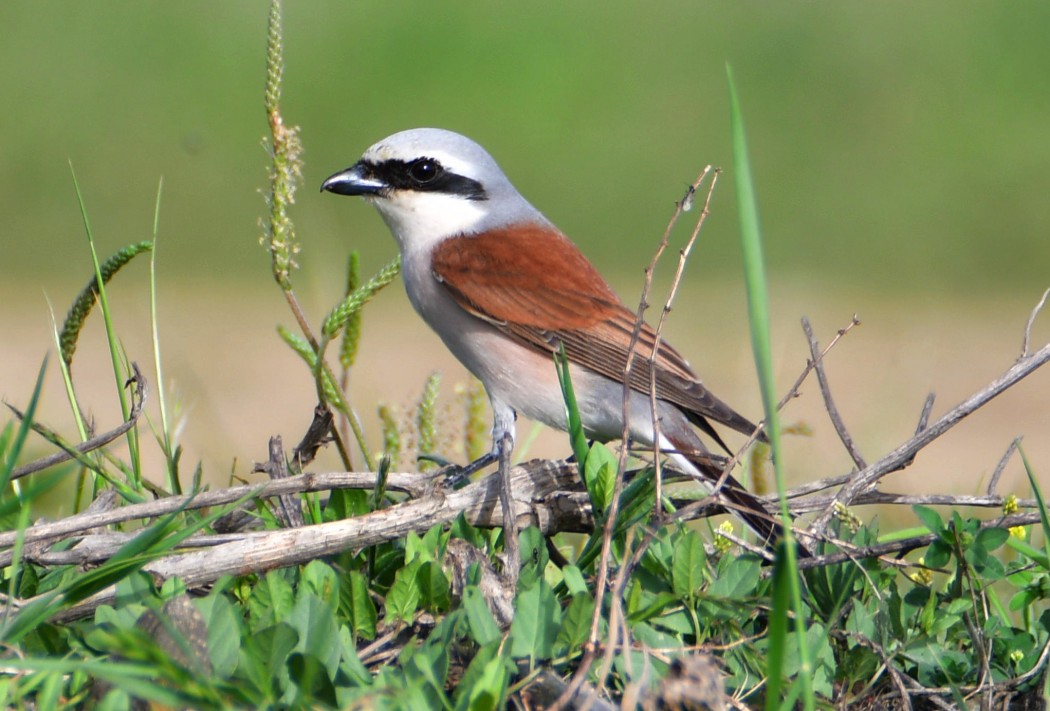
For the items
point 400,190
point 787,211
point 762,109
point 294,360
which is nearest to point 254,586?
point 400,190

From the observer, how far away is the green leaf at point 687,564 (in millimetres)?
2156

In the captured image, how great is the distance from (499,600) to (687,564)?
324mm

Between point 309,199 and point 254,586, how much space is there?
742 centimetres

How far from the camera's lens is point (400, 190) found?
432cm

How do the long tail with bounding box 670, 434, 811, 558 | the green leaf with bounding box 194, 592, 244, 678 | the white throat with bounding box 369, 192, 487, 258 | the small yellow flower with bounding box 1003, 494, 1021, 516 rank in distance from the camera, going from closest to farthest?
the green leaf with bounding box 194, 592, 244, 678, the small yellow flower with bounding box 1003, 494, 1021, 516, the long tail with bounding box 670, 434, 811, 558, the white throat with bounding box 369, 192, 487, 258

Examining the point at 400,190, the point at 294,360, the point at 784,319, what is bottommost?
the point at 294,360

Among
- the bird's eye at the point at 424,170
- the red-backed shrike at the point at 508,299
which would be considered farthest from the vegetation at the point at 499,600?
the bird's eye at the point at 424,170

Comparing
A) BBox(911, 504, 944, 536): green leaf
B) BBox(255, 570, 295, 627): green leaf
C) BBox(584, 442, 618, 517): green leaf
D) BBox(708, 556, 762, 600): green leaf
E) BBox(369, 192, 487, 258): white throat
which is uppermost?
BBox(369, 192, 487, 258): white throat

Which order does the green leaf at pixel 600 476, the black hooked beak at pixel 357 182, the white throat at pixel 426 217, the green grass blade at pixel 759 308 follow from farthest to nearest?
the white throat at pixel 426 217 → the black hooked beak at pixel 357 182 → the green leaf at pixel 600 476 → the green grass blade at pixel 759 308

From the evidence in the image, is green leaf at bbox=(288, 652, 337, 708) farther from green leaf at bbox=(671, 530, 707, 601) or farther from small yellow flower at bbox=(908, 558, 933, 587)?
small yellow flower at bbox=(908, 558, 933, 587)

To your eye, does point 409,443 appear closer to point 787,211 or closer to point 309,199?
point 309,199

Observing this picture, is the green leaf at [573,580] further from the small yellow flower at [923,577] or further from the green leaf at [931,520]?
the small yellow flower at [923,577]

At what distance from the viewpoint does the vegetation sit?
5.93 feet

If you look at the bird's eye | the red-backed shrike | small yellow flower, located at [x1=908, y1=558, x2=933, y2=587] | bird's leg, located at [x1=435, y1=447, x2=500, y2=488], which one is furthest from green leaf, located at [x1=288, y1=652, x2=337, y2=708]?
the bird's eye
